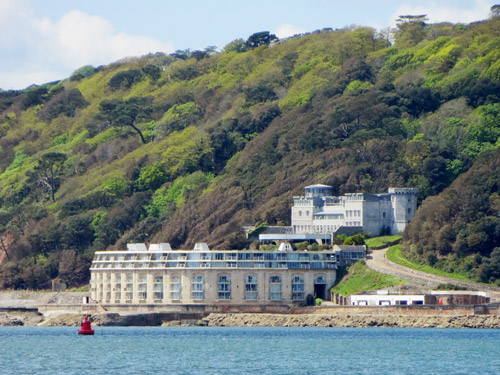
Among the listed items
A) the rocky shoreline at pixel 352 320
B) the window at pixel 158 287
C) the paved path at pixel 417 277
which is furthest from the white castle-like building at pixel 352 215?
the rocky shoreline at pixel 352 320

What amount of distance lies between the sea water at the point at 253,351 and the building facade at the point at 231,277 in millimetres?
11445

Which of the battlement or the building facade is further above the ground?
the battlement

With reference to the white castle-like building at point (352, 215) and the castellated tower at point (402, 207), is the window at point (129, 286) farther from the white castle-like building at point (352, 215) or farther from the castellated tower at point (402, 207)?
the castellated tower at point (402, 207)

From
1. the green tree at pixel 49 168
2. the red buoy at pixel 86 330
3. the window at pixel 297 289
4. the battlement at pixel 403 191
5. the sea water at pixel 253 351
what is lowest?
the sea water at pixel 253 351

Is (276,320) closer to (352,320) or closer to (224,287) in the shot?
(352,320)

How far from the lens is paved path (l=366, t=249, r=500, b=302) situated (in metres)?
121

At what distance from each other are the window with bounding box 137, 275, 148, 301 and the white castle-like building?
1705 cm

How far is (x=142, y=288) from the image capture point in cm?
13212

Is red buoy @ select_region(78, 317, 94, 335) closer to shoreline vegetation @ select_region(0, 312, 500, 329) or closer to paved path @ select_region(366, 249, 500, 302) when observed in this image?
shoreline vegetation @ select_region(0, 312, 500, 329)

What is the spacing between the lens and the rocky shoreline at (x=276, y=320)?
111137mm

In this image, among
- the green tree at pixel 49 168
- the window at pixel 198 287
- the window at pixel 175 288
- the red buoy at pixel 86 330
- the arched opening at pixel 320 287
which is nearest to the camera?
the red buoy at pixel 86 330

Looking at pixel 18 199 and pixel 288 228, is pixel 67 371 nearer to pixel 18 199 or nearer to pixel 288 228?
pixel 288 228

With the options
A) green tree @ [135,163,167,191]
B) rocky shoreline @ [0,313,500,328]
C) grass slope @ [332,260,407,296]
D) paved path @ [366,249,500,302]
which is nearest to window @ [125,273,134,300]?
rocky shoreline @ [0,313,500,328]

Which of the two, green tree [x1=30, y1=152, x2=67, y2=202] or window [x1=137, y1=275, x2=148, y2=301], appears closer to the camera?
window [x1=137, y1=275, x2=148, y2=301]
